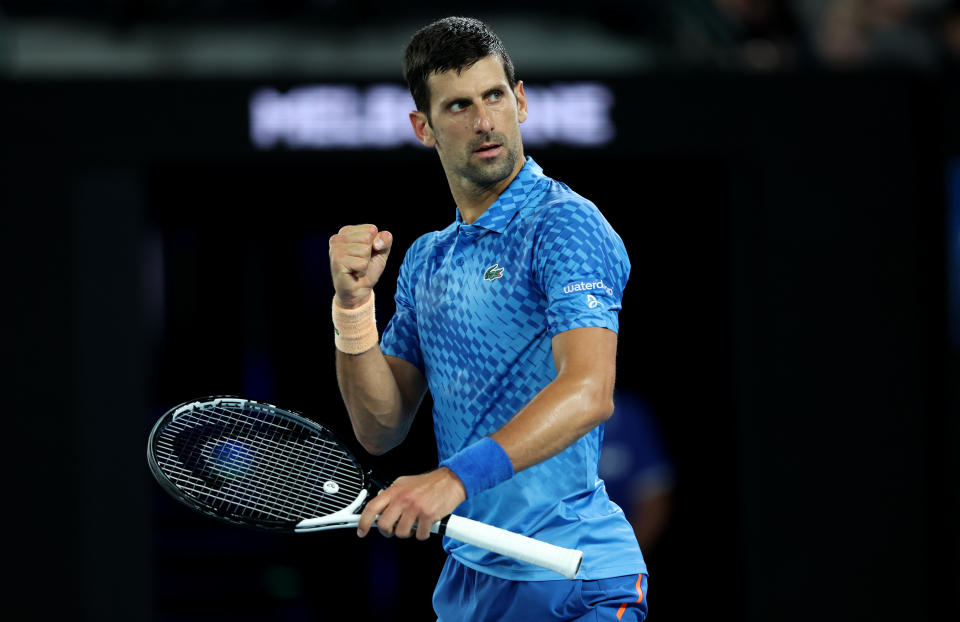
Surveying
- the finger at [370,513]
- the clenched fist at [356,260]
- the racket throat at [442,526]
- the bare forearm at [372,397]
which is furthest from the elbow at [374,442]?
the finger at [370,513]

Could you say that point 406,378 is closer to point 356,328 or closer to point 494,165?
point 356,328

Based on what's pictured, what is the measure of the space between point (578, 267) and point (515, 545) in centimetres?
53

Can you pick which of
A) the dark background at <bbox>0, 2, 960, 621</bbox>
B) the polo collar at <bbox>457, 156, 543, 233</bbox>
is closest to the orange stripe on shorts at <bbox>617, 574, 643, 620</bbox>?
the polo collar at <bbox>457, 156, 543, 233</bbox>

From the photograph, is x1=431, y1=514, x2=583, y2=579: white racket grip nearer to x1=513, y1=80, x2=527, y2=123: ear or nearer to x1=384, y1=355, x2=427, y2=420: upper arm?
x1=384, y1=355, x2=427, y2=420: upper arm

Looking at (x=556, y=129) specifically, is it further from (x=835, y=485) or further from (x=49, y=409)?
(x=49, y=409)

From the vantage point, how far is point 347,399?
281 cm

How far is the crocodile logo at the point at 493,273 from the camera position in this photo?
2545 millimetres

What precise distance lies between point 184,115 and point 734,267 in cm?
267

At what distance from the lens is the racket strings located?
106 inches

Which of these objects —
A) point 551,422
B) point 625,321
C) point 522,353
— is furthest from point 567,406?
point 625,321

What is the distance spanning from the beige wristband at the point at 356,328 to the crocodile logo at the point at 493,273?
0.27 metres

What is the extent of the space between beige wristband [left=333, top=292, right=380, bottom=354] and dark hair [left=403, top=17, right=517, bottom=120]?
16.7 inches

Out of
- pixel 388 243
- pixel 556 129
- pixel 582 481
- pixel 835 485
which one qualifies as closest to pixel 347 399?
pixel 388 243

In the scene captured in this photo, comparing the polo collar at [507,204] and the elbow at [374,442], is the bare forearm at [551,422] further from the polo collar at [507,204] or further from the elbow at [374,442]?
the elbow at [374,442]
